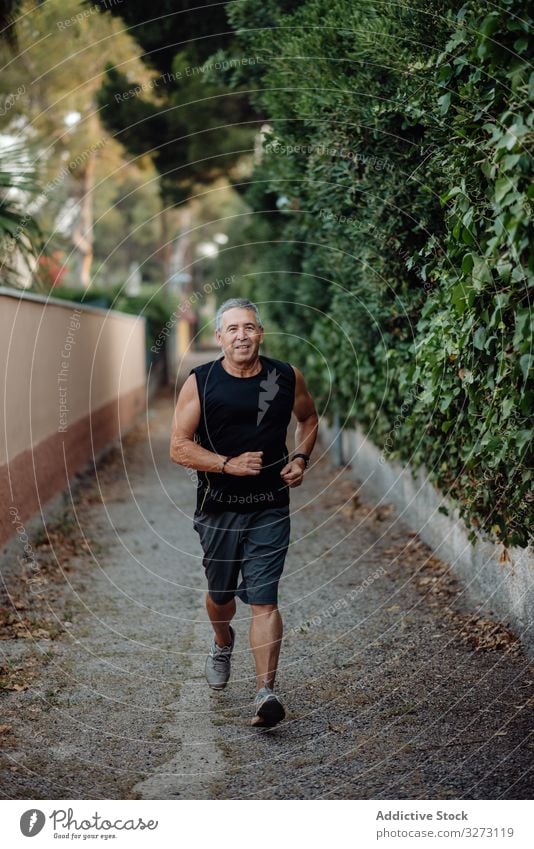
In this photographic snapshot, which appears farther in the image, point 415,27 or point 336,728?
point 415,27

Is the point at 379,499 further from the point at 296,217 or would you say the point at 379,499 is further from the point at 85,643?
the point at 85,643

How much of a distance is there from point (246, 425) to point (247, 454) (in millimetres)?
211

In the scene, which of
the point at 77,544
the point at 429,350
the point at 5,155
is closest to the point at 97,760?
the point at 429,350

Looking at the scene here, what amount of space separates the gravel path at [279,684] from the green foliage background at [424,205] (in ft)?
2.81

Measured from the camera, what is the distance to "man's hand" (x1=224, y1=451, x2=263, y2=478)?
523 centimetres


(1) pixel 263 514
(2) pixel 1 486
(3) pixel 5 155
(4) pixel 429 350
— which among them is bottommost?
(2) pixel 1 486

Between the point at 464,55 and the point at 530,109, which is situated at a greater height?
the point at 464,55

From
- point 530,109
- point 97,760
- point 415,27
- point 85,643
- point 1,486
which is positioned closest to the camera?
point 530,109

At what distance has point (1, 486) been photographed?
8.14 metres

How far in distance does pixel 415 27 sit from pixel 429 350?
5.97ft

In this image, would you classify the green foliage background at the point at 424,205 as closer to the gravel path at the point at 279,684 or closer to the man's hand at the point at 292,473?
the gravel path at the point at 279,684

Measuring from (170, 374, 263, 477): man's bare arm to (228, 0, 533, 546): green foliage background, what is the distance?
125 centimetres

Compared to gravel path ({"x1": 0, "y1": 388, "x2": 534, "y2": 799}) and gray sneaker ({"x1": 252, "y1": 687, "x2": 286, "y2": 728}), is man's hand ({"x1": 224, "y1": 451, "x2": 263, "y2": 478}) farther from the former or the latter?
gravel path ({"x1": 0, "y1": 388, "x2": 534, "y2": 799})

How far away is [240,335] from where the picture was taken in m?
5.34
